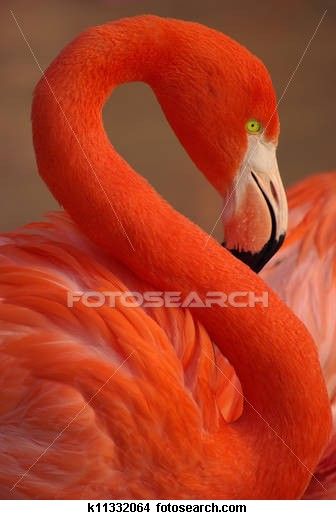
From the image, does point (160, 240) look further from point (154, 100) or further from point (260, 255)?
point (154, 100)

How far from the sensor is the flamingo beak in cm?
136

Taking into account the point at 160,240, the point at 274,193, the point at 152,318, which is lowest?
the point at 152,318

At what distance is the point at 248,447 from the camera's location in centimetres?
133

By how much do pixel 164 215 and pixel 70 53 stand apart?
0.96 feet

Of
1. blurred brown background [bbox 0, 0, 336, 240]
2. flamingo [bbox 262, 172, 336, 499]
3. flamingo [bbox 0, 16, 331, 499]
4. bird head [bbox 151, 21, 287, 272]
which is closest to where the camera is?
flamingo [bbox 0, 16, 331, 499]

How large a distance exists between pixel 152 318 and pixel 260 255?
21 centimetres

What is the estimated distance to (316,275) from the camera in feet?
5.27

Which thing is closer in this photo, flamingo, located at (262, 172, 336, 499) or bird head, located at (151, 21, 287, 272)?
bird head, located at (151, 21, 287, 272)

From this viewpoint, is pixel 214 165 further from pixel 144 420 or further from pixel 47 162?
pixel 144 420

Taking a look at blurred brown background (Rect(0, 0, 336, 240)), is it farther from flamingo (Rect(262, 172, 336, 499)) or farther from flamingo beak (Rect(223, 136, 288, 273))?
flamingo beak (Rect(223, 136, 288, 273))

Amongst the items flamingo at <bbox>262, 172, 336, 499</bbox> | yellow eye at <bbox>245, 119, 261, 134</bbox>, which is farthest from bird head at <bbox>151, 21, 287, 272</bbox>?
flamingo at <bbox>262, 172, 336, 499</bbox>

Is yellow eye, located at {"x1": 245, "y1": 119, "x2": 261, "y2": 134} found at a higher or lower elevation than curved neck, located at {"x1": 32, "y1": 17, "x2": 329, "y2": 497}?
higher

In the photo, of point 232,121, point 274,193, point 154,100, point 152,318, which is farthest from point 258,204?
point 154,100

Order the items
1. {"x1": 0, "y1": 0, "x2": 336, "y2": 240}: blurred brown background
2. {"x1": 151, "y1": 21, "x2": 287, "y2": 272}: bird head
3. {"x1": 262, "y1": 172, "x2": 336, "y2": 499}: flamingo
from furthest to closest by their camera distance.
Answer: {"x1": 0, "y1": 0, "x2": 336, "y2": 240}: blurred brown background, {"x1": 262, "y1": 172, "x2": 336, "y2": 499}: flamingo, {"x1": 151, "y1": 21, "x2": 287, "y2": 272}: bird head
